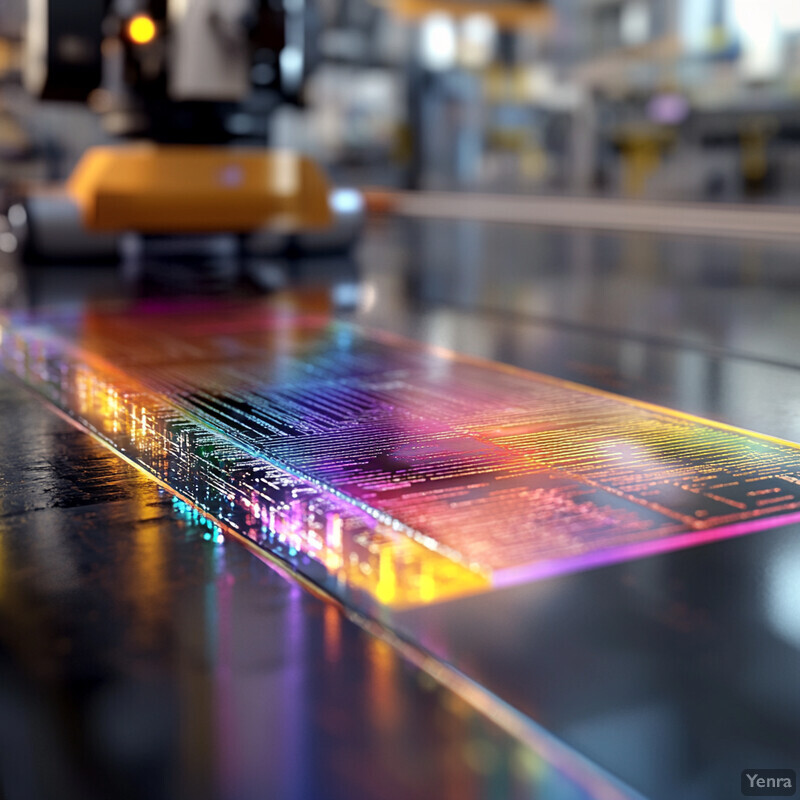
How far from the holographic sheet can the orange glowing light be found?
5.79ft

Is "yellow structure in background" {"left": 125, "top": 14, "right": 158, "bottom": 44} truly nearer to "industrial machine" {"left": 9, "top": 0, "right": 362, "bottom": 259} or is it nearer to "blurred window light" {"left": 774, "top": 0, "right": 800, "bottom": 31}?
"industrial machine" {"left": 9, "top": 0, "right": 362, "bottom": 259}

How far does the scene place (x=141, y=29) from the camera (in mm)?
3242

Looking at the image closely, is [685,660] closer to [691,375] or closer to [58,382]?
[691,375]

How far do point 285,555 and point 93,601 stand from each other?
15 centimetres

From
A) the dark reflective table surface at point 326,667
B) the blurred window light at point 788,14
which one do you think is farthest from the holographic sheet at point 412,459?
the blurred window light at point 788,14

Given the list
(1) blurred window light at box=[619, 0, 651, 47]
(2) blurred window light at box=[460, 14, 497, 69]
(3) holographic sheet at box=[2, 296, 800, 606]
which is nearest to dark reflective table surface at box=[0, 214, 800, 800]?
(3) holographic sheet at box=[2, 296, 800, 606]

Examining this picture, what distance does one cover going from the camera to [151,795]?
1.65ft

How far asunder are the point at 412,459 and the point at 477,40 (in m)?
7.19

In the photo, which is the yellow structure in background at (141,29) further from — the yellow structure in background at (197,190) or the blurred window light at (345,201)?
the blurred window light at (345,201)

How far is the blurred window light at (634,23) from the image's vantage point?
6.10 m

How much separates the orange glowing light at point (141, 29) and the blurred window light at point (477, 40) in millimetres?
4646

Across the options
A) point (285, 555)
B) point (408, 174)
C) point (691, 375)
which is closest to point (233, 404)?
point (285, 555)

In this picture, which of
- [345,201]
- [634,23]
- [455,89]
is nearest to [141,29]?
[345,201]

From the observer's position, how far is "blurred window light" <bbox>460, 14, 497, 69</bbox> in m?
7.52
